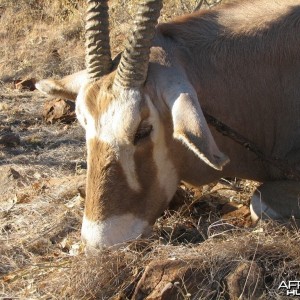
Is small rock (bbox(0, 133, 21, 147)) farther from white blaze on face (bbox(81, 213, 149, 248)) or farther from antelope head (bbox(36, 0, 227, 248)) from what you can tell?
white blaze on face (bbox(81, 213, 149, 248))

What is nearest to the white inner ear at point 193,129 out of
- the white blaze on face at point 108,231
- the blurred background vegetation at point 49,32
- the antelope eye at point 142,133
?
the antelope eye at point 142,133

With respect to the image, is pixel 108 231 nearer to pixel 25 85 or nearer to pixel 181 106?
pixel 181 106

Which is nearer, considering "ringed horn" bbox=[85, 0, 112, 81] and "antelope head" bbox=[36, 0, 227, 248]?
"antelope head" bbox=[36, 0, 227, 248]

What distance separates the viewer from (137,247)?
17.4ft

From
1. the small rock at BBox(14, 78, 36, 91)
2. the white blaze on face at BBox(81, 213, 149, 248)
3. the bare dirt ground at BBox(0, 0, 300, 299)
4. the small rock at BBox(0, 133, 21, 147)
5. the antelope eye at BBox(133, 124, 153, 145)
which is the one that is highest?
the antelope eye at BBox(133, 124, 153, 145)

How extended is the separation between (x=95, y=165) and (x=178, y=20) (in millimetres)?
1534

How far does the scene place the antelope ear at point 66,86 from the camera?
5.78m

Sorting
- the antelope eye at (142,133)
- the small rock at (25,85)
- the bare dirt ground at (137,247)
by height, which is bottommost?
the small rock at (25,85)

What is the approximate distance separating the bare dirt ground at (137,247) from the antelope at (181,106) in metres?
0.27

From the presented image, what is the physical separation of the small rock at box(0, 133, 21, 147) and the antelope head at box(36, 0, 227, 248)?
4389mm

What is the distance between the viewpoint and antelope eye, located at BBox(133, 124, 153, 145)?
502 centimetres

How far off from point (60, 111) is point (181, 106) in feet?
18.9

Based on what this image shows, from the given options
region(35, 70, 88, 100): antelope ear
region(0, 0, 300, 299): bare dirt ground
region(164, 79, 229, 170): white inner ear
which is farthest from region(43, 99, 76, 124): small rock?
region(164, 79, 229, 170): white inner ear

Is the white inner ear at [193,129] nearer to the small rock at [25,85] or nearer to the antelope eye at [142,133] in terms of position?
the antelope eye at [142,133]
